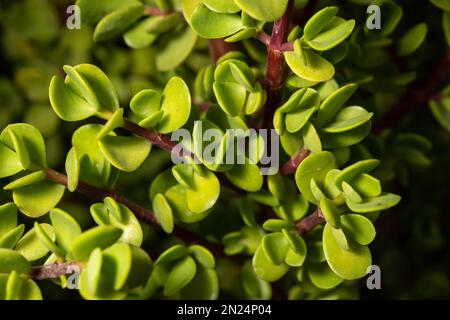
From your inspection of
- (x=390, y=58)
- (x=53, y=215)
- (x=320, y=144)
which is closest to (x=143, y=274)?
(x=53, y=215)

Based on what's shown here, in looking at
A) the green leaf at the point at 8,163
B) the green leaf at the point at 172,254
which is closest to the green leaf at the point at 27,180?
the green leaf at the point at 8,163

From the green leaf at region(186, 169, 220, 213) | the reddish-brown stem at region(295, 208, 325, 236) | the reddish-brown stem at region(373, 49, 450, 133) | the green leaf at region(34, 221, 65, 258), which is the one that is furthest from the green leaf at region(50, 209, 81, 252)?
the reddish-brown stem at region(373, 49, 450, 133)

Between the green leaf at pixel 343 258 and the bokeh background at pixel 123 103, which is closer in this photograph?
the green leaf at pixel 343 258

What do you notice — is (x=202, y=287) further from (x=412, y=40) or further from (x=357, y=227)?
(x=412, y=40)

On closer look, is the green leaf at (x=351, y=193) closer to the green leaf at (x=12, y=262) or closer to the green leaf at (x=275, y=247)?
the green leaf at (x=275, y=247)

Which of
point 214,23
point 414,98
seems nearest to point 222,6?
point 214,23

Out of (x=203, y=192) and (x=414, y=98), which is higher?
(x=414, y=98)
